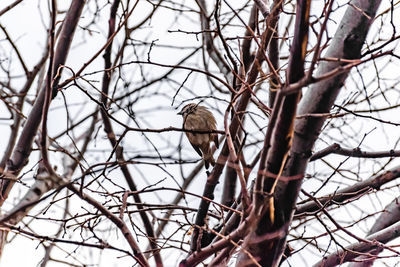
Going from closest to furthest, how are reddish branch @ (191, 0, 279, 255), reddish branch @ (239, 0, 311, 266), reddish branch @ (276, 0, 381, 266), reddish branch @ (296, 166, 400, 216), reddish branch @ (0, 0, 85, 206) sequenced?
reddish branch @ (239, 0, 311, 266) < reddish branch @ (276, 0, 381, 266) < reddish branch @ (296, 166, 400, 216) < reddish branch @ (191, 0, 279, 255) < reddish branch @ (0, 0, 85, 206)

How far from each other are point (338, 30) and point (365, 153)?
948mm

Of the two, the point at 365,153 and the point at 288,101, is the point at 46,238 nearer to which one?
the point at 288,101

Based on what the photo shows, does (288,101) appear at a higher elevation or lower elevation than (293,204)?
higher

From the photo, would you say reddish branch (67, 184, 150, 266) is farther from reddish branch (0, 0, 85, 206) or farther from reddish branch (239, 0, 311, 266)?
reddish branch (0, 0, 85, 206)

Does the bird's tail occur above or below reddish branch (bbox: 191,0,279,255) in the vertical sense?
above

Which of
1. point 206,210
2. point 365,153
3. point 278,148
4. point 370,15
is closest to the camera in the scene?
point 278,148

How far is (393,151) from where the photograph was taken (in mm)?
3148

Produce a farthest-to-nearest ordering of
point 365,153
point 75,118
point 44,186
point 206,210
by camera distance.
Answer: point 75,118 < point 44,186 < point 206,210 < point 365,153

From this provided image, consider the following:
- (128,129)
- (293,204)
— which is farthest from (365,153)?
(128,129)

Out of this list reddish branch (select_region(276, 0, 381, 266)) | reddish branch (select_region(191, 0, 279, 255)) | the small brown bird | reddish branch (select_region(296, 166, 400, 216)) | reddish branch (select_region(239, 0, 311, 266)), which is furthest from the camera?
the small brown bird

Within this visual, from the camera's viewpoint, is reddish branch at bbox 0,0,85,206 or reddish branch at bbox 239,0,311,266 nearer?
reddish branch at bbox 239,0,311,266

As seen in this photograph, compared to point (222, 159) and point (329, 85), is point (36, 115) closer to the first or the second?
point (222, 159)

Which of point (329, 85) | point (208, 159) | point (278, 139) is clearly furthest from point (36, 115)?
point (208, 159)

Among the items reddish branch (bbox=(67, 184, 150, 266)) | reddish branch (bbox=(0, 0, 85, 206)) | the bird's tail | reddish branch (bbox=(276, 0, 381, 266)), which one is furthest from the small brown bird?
reddish branch (bbox=(276, 0, 381, 266))
